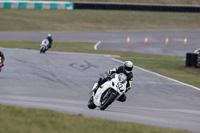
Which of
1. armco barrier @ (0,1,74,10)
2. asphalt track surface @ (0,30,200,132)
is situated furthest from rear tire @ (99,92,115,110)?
armco barrier @ (0,1,74,10)

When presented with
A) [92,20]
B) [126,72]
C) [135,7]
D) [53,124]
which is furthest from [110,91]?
[135,7]

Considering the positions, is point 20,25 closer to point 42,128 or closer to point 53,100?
point 53,100

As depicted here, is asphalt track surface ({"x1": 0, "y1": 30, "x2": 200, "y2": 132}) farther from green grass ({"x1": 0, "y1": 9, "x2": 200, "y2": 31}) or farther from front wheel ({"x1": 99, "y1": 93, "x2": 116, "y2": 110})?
green grass ({"x1": 0, "y1": 9, "x2": 200, "y2": 31})

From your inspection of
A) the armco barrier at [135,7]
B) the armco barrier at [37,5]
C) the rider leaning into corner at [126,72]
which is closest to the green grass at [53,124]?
the rider leaning into corner at [126,72]

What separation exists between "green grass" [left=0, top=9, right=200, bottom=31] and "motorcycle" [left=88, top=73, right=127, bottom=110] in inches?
1478

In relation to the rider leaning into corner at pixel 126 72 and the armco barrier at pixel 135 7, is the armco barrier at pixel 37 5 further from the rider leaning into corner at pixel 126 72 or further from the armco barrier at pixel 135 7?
the rider leaning into corner at pixel 126 72

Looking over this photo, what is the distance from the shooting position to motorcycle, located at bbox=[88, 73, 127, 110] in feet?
38.7

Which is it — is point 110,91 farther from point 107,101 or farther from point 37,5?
point 37,5

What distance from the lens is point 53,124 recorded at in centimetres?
794

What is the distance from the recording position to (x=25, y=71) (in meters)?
20.5

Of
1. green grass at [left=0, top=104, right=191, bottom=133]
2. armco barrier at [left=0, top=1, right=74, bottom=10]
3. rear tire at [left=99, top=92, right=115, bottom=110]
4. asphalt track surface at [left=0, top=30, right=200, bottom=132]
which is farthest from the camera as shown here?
armco barrier at [left=0, top=1, right=74, bottom=10]

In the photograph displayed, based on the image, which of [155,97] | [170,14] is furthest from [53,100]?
[170,14]

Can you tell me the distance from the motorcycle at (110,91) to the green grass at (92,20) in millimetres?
37547

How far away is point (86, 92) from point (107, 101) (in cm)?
401
